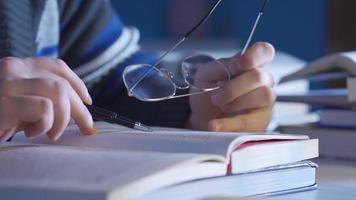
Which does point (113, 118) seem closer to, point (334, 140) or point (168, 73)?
point (168, 73)

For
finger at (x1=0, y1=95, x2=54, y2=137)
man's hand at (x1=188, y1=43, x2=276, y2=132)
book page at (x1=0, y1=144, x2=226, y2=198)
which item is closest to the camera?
book page at (x1=0, y1=144, x2=226, y2=198)

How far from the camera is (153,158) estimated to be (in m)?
0.59

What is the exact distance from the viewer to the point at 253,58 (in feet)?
2.96

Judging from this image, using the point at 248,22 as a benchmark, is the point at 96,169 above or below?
below

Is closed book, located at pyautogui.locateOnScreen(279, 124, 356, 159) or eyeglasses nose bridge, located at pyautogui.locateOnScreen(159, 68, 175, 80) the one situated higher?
eyeglasses nose bridge, located at pyautogui.locateOnScreen(159, 68, 175, 80)

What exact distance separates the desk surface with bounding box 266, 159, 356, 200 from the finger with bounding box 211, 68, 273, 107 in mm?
118

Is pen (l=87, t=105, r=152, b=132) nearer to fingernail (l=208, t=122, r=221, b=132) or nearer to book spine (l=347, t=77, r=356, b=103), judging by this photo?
fingernail (l=208, t=122, r=221, b=132)

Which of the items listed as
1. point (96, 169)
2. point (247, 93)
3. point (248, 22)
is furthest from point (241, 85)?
point (248, 22)

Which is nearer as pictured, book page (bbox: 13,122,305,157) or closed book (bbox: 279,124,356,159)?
book page (bbox: 13,122,305,157)

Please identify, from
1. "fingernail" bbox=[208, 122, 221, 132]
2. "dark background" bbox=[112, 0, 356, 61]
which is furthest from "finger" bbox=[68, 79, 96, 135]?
"dark background" bbox=[112, 0, 356, 61]

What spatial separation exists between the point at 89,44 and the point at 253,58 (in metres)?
0.43

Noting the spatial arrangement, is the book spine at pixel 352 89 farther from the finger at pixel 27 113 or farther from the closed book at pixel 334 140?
the finger at pixel 27 113

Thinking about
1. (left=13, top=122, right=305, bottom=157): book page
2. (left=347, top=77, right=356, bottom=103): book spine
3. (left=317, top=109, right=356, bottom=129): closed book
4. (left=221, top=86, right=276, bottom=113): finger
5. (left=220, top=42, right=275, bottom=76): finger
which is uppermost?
(left=220, top=42, right=275, bottom=76): finger

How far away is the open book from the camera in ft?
1.81
